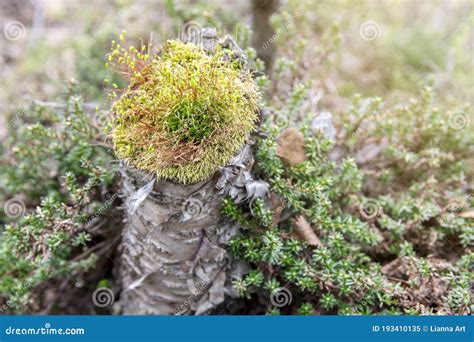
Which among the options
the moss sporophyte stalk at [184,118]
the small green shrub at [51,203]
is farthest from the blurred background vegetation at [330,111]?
the moss sporophyte stalk at [184,118]

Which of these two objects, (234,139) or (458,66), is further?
(458,66)

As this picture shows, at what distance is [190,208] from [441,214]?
1636mm

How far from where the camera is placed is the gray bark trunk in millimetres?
1924

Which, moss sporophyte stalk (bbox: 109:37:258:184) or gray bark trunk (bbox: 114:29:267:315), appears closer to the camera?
moss sporophyte stalk (bbox: 109:37:258:184)

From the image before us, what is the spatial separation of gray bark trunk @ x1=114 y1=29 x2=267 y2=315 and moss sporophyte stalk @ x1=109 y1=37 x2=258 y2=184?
0.30 feet

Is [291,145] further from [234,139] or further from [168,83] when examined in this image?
[168,83]

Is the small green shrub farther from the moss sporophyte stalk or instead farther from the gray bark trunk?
the moss sporophyte stalk

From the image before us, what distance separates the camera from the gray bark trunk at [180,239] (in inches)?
75.7

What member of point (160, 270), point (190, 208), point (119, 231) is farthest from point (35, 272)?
point (190, 208)

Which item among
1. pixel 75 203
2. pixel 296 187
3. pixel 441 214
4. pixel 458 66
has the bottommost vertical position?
pixel 75 203

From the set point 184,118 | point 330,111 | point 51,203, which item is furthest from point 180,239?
point 330,111

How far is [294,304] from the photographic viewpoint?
248cm

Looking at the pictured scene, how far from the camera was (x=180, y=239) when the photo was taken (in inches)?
82.6

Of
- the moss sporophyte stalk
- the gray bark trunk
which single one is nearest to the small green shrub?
the gray bark trunk
